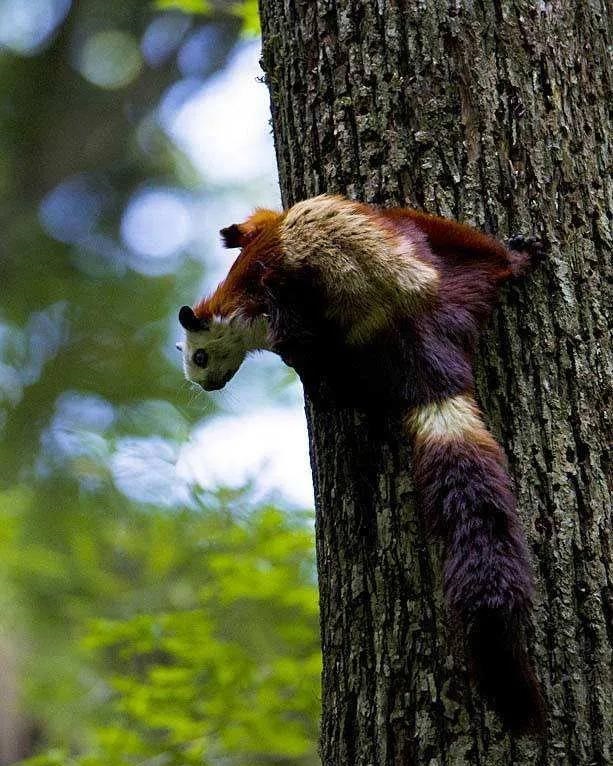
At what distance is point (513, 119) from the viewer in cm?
223

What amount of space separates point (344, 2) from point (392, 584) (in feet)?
5.06

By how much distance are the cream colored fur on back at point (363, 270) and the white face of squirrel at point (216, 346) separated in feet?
0.81

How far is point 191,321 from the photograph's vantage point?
229cm

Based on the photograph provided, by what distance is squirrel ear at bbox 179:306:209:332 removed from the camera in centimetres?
228

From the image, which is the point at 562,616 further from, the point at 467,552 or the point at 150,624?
the point at 150,624

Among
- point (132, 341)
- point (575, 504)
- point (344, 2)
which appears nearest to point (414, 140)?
point (344, 2)

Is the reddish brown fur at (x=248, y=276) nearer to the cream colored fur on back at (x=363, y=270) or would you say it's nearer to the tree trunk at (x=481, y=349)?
the cream colored fur on back at (x=363, y=270)

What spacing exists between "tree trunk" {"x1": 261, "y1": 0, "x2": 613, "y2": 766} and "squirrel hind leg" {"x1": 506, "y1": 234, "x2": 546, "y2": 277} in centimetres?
3

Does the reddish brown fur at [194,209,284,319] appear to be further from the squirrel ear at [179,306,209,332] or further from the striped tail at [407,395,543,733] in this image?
the striped tail at [407,395,543,733]

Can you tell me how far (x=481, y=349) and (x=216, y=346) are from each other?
26.9 inches

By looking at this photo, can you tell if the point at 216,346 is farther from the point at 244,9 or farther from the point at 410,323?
the point at 244,9

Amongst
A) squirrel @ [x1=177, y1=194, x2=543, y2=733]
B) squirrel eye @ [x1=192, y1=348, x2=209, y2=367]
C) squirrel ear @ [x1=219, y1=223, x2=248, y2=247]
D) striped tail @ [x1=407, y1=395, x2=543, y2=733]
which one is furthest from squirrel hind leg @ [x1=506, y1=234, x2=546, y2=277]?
squirrel eye @ [x1=192, y1=348, x2=209, y2=367]

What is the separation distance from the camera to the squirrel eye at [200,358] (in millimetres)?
2328

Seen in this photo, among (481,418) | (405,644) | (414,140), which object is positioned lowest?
(405,644)
